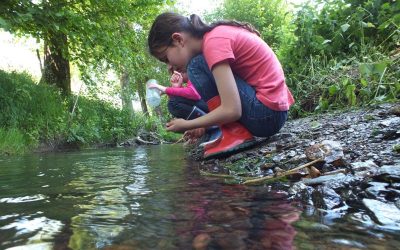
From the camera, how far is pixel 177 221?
101 cm

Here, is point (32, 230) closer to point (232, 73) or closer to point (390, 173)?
point (390, 173)

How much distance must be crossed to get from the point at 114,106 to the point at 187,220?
28.6 ft

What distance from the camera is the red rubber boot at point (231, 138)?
2299mm

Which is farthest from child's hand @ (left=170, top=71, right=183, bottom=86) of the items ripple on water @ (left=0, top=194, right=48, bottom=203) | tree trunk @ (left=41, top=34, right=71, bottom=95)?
tree trunk @ (left=41, top=34, right=71, bottom=95)

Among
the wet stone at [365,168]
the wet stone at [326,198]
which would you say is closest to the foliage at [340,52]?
the wet stone at [365,168]

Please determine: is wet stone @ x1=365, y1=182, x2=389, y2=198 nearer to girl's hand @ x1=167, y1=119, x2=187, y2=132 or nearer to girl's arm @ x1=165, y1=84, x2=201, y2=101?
girl's hand @ x1=167, y1=119, x2=187, y2=132

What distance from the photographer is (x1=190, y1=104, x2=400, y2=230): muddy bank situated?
1070mm

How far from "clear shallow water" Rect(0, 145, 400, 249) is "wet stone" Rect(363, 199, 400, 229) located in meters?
0.03

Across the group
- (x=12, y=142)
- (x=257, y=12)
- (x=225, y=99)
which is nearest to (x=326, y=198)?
(x=225, y=99)

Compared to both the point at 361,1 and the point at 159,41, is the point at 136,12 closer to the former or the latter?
the point at 361,1

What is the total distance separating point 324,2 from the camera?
4816 mm

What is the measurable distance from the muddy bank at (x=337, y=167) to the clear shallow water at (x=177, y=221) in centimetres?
6

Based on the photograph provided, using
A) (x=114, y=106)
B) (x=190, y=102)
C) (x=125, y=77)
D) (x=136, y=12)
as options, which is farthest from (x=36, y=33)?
(x=125, y=77)

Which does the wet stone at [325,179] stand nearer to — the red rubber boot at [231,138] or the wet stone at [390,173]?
the wet stone at [390,173]
